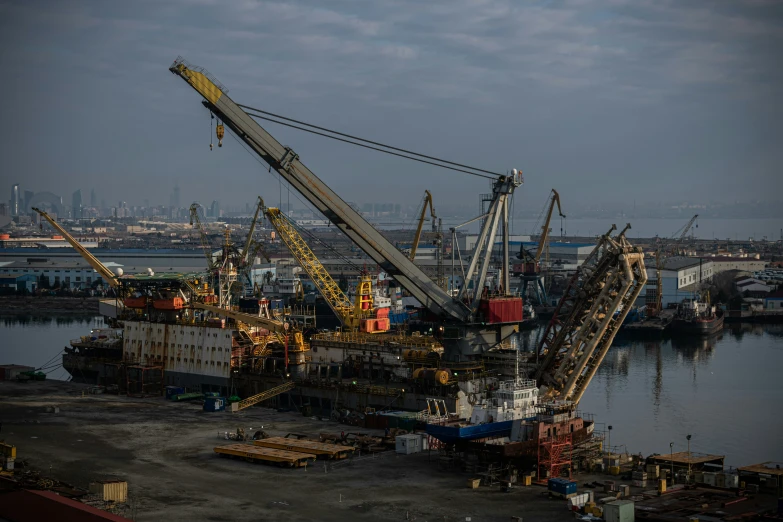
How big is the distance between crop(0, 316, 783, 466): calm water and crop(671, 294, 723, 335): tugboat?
1.59 m

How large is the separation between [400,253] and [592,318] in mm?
10927

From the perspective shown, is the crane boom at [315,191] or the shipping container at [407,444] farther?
the crane boom at [315,191]

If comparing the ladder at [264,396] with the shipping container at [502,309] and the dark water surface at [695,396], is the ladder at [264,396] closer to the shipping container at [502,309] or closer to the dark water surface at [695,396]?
the shipping container at [502,309]

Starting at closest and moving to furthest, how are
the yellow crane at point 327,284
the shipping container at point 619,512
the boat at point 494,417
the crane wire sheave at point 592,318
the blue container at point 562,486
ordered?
the shipping container at point 619,512 < the blue container at point 562,486 < the boat at point 494,417 < the crane wire sheave at point 592,318 < the yellow crane at point 327,284

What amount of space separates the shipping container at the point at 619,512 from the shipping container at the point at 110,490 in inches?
580

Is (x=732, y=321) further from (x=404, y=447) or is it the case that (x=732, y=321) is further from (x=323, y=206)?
(x=404, y=447)

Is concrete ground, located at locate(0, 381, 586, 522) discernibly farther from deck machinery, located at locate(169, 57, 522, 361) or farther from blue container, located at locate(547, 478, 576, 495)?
deck machinery, located at locate(169, 57, 522, 361)

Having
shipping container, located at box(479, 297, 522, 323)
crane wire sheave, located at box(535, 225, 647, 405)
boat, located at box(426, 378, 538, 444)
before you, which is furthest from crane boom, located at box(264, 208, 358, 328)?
boat, located at box(426, 378, 538, 444)

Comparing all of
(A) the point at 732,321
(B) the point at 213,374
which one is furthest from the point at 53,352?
(A) the point at 732,321

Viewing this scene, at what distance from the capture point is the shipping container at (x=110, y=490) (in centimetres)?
3167

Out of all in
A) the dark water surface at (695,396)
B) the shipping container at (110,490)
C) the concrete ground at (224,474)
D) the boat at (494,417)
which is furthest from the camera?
the dark water surface at (695,396)

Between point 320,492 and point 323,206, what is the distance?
19377 millimetres

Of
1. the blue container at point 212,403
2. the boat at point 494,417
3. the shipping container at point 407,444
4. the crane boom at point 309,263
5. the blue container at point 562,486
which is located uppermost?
the crane boom at point 309,263

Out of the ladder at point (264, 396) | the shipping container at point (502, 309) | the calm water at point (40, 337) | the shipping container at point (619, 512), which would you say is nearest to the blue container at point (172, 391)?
the ladder at point (264, 396)
